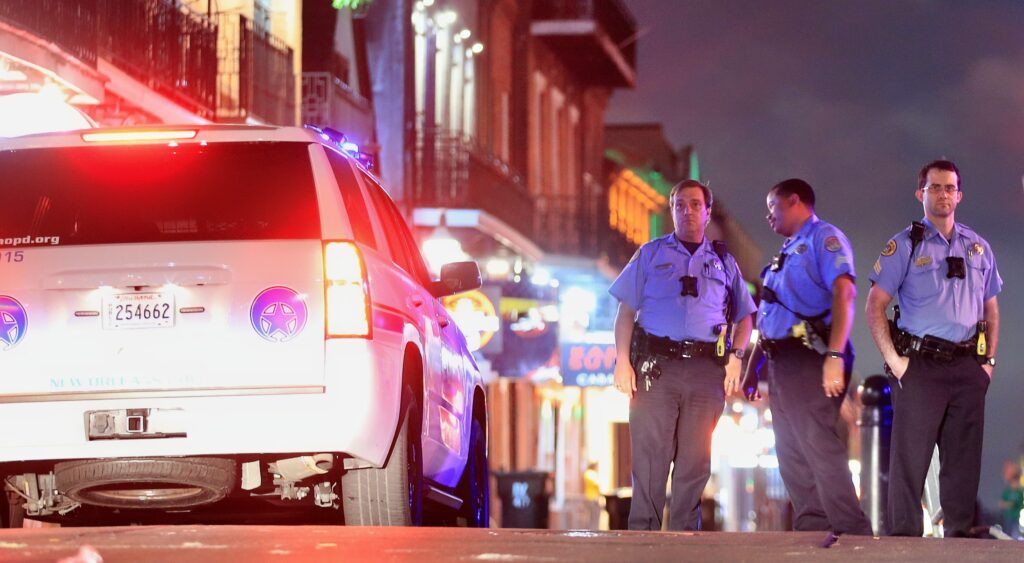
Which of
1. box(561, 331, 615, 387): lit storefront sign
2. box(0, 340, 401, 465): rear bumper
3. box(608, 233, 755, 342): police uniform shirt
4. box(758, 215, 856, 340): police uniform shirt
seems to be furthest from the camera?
box(561, 331, 615, 387): lit storefront sign

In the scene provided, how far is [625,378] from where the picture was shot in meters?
10.4

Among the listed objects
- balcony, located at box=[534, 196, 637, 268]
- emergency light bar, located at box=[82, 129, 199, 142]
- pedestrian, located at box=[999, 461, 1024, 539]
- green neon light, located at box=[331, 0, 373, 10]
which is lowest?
pedestrian, located at box=[999, 461, 1024, 539]

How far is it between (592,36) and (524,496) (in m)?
14.2

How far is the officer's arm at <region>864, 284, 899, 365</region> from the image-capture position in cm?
1009

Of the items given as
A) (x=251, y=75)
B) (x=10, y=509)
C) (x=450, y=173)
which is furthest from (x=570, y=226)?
(x=10, y=509)

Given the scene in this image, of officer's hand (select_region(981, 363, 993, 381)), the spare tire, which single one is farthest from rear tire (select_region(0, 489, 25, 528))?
officer's hand (select_region(981, 363, 993, 381))

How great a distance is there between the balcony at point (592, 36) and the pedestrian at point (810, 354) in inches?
1002

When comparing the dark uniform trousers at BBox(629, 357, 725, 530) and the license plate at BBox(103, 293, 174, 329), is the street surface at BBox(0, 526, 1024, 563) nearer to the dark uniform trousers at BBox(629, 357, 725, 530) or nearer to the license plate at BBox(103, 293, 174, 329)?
the license plate at BBox(103, 293, 174, 329)

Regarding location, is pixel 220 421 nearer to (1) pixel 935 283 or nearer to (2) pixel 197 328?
(2) pixel 197 328

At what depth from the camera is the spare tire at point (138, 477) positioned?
8508 mm

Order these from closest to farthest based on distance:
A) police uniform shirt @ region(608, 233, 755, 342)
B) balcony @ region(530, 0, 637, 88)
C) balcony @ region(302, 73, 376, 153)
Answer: police uniform shirt @ region(608, 233, 755, 342), balcony @ region(302, 73, 376, 153), balcony @ region(530, 0, 637, 88)

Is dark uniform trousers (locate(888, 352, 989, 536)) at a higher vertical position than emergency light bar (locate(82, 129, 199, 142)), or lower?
lower

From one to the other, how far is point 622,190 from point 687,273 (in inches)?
1510

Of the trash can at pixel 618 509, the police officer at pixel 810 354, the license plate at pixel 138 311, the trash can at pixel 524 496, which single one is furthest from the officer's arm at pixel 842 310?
the trash can at pixel 524 496
